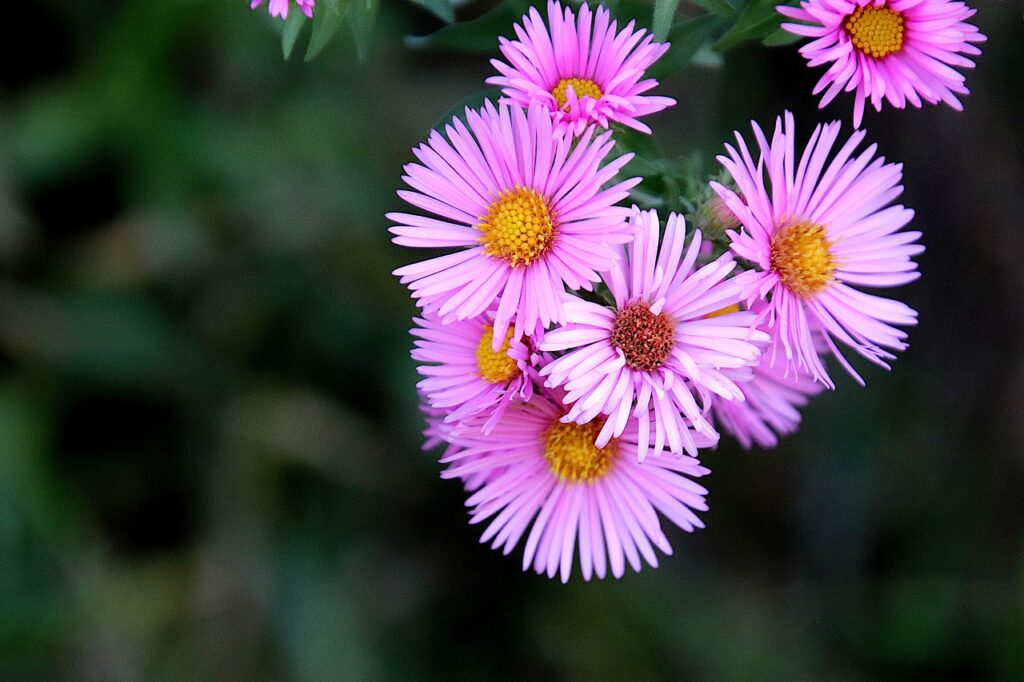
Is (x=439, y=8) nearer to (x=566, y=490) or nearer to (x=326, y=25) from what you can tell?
(x=326, y=25)

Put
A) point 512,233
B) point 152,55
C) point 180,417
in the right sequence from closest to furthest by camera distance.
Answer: point 512,233
point 152,55
point 180,417

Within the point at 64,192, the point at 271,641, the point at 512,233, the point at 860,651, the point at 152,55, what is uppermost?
the point at 152,55

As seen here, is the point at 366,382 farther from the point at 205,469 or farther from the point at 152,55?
the point at 152,55

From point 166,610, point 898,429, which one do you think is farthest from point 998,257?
point 166,610

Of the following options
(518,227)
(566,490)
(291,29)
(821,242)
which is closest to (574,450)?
(566,490)

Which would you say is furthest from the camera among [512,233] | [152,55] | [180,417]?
[180,417]

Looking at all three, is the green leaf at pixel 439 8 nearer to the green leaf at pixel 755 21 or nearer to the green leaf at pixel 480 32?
the green leaf at pixel 480 32

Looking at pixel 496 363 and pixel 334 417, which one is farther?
pixel 334 417
